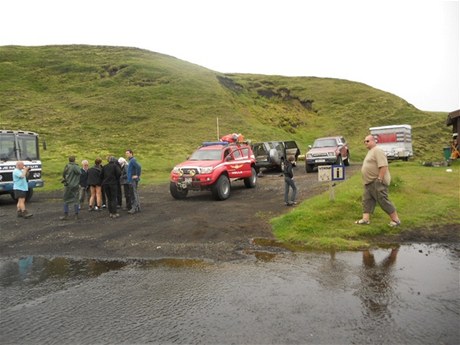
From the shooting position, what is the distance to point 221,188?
1350cm

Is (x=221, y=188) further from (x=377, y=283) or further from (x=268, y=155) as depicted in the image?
(x=268, y=155)

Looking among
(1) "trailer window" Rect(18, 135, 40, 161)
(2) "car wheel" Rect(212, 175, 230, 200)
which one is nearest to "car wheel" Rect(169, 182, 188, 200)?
(2) "car wheel" Rect(212, 175, 230, 200)

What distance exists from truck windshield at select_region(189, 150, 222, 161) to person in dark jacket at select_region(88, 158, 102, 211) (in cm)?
355

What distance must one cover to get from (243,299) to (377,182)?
4.54 m

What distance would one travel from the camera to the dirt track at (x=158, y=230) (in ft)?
25.1

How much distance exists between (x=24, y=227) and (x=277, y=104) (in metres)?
49.9

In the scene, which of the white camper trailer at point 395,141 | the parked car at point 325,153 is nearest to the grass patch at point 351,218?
the parked car at point 325,153

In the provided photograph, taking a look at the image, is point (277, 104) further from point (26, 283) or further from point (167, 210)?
point (26, 283)

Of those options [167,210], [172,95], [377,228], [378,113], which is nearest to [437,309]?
[377,228]

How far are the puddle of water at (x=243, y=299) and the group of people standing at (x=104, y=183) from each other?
4.22m

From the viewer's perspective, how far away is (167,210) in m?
11.9

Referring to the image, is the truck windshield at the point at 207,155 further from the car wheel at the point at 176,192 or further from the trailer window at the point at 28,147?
the trailer window at the point at 28,147

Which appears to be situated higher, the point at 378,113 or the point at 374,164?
the point at 378,113

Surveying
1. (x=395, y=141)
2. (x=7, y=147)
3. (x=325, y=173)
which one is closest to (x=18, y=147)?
(x=7, y=147)
